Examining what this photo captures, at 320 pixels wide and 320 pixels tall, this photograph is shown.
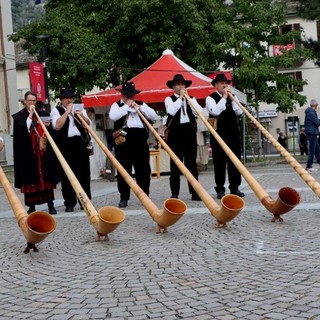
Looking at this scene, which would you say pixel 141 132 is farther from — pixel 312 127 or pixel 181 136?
pixel 312 127

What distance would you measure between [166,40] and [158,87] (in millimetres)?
7196

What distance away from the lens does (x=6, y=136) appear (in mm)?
26125

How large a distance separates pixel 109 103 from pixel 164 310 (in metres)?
11.6

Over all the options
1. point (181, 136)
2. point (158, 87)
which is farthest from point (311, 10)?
point (181, 136)

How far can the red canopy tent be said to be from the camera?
1448 cm

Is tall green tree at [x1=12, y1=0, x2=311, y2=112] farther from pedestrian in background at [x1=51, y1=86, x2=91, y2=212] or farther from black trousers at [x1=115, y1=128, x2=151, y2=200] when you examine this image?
pedestrian in background at [x1=51, y1=86, x2=91, y2=212]

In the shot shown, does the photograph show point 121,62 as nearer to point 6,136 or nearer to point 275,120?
point 6,136

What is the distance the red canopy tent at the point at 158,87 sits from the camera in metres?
14.5

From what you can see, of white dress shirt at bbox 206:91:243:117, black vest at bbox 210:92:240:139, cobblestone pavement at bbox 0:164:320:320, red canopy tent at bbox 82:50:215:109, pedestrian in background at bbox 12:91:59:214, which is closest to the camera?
cobblestone pavement at bbox 0:164:320:320

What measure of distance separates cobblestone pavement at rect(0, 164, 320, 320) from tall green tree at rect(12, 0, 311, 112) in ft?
51.6

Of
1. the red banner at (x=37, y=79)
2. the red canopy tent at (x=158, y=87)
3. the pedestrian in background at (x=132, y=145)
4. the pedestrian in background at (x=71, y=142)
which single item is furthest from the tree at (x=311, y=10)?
the pedestrian in background at (x=71, y=142)

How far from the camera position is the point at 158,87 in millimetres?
14953

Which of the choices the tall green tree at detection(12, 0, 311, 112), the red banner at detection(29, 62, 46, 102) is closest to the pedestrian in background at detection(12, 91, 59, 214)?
the red banner at detection(29, 62, 46, 102)

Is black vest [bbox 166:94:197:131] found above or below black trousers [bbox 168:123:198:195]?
above
